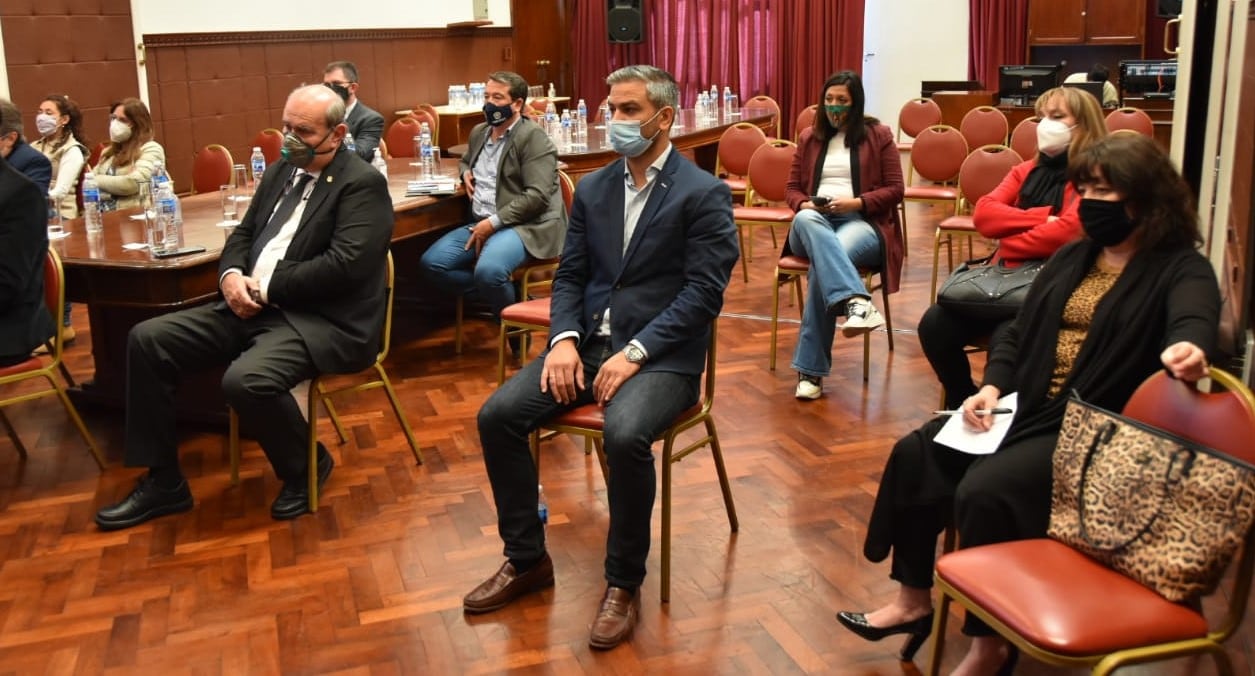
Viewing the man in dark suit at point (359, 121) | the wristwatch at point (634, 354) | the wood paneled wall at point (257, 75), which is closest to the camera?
the wristwatch at point (634, 354)

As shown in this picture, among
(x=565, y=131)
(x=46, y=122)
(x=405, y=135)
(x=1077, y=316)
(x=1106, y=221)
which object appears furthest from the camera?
(x=405, y=135)

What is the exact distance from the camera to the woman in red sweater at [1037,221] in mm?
3799

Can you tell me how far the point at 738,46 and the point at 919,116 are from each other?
361 cm

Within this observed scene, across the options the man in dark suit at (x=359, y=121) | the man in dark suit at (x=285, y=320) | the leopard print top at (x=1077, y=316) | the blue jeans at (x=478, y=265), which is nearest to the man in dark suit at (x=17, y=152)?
the man in dark suit at (x=359, y=121)

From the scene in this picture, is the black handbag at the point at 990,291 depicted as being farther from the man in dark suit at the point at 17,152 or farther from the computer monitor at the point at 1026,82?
the computer monitor at the point at 1026,82

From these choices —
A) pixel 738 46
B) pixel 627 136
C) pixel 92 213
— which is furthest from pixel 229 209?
pixel 738 46

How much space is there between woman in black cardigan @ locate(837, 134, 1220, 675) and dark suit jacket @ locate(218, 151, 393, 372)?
1837mm

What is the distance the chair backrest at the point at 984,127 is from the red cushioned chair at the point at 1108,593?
6.00 m

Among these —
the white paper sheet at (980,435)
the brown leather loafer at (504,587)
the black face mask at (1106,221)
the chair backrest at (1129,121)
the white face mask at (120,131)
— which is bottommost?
the brown leather loafer at (504,587)

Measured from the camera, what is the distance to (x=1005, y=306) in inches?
145

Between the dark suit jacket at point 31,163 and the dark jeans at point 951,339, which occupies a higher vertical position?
the dark suit jacket at point 31,163

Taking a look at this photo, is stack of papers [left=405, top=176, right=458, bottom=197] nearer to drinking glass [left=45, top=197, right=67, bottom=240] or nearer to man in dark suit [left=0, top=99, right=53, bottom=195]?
drinking glass [left=45, top=197, right=67, bottom=240]

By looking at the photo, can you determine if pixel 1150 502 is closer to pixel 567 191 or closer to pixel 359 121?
pixel 567 191

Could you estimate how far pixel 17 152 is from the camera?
539 cm
